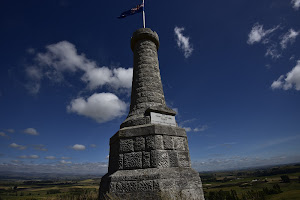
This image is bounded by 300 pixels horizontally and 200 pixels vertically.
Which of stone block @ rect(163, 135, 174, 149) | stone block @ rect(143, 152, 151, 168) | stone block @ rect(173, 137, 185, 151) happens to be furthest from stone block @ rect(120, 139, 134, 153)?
stone block @ rect(173, 137, 185, 151)

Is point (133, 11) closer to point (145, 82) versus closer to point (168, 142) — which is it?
point (145, 82)

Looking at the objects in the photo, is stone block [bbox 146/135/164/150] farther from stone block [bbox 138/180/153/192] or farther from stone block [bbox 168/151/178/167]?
stone block [bbox 138/180/153/192]

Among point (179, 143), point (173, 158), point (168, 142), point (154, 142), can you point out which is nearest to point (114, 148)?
point (154, 142)

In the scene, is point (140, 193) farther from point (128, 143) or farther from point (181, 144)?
point (181, 144)

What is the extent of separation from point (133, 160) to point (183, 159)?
1.36 metres

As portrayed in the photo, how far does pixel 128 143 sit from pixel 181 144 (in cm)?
149

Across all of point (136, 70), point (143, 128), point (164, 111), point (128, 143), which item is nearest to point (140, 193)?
point (128, 143)

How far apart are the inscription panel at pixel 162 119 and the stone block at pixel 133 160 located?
3.27 feet

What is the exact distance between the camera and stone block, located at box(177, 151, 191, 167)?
4099 mm

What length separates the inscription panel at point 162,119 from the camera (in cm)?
450

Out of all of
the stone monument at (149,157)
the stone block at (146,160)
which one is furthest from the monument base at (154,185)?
the stone block at (146,160)

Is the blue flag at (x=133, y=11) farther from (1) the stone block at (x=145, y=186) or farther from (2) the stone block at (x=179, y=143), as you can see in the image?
(1) the stone block at (x=145, y=186)

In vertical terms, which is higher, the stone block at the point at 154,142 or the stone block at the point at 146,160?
the stone block at the point at 154,142

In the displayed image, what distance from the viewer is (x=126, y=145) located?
4.13m
